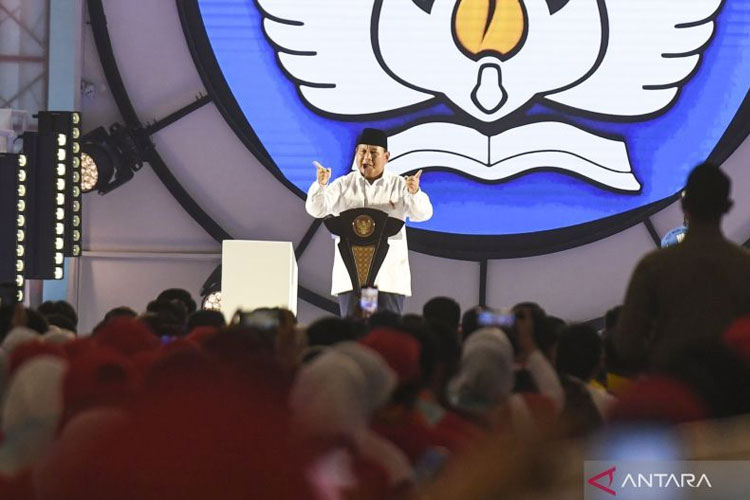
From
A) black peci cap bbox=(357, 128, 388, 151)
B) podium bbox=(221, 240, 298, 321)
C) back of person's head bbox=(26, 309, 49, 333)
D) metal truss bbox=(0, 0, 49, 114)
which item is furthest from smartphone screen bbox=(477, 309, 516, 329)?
metal truss bbox=(0, 0, 49, 114)

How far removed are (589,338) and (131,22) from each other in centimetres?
569

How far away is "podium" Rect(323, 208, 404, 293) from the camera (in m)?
5.54

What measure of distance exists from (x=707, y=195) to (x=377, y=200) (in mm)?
3183

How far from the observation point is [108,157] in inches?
299

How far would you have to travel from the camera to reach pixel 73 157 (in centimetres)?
674

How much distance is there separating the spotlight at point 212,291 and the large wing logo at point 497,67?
1.28m

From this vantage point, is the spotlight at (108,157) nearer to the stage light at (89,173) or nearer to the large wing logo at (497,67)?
the stage light at (89,173)

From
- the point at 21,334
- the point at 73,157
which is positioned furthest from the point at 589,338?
the point at 73,157

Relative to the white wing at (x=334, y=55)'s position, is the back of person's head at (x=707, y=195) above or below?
below

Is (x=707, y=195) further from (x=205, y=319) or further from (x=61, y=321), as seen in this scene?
(x=61, y=321)

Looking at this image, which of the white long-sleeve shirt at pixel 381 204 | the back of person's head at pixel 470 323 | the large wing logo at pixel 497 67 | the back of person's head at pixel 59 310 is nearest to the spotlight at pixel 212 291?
the large wing logo at pixel 497 67

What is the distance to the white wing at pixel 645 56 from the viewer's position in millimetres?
7574

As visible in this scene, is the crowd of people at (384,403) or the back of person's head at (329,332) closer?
the crowd of people at (384,403)

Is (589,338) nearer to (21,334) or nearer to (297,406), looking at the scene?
(21,334)
